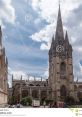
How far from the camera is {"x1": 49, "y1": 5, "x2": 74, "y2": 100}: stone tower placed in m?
122

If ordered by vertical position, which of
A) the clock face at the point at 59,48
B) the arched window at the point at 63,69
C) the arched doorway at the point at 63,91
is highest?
the clock face at the point at 59,48

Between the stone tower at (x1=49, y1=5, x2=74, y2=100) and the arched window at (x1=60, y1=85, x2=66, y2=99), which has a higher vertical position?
the stone tower at (x1=49, y1=5, x2=74, y2=100)

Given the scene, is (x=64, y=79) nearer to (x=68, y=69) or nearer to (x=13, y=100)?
(x=68, y=69)

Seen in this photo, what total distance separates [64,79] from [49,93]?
7.84m

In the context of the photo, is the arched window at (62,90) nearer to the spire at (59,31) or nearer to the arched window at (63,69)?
the arched window at (63,69)

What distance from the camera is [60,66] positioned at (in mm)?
126188

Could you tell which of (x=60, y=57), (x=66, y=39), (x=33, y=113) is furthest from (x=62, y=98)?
(x=33, y=113)

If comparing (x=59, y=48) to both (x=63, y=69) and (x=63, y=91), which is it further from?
(x=63, y=91)

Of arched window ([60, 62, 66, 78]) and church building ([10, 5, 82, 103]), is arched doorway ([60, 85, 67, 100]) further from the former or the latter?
arched window ([60, 62, 66, 78])

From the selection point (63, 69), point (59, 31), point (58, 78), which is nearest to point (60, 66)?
point (63, 69)

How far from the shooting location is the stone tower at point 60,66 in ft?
400

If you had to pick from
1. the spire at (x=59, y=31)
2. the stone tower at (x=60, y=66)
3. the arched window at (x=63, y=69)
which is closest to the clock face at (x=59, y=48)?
the stone tower at (x=60, y=66)

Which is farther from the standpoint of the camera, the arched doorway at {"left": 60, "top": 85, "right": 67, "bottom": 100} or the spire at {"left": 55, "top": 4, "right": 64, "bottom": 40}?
the spire at {"left": 55, "top": 4, "right": 64, "bottom": 40}

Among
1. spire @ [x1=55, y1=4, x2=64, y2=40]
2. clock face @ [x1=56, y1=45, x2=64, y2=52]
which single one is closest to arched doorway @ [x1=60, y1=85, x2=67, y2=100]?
clock face @ [x1=56, y1=45, x2=64, y2=52]
